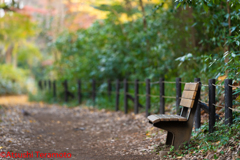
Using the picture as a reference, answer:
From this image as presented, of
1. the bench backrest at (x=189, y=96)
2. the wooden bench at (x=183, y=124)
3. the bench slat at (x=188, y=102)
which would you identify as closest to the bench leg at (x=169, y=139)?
the wooden bench at (x=183, y=124)

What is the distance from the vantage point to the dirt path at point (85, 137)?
14.6 feet

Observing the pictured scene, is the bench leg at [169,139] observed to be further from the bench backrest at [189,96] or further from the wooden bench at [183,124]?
the bench backrest at [189,96]

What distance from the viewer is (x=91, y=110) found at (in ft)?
32.6

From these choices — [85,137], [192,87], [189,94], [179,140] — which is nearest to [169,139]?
[179,140]

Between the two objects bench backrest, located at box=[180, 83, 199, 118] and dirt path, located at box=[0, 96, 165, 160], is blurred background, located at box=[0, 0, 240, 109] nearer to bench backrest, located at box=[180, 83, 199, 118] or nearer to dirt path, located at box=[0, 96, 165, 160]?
bench backrest, located at box=[180, 83, 199, 118]

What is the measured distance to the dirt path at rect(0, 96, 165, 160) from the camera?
14.6ft

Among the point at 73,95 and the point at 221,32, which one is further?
the point at 73,95

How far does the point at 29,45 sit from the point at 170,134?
19389 mm

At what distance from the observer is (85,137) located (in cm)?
575

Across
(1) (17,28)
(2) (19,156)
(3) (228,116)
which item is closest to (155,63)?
(3) (228,116)

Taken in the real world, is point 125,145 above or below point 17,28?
below

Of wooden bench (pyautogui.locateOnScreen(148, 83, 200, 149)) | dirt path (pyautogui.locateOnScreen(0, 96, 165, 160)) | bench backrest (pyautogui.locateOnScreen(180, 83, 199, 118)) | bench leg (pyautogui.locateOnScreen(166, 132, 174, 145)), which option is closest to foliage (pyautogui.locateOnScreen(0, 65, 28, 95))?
dirt path (pyautogui.locateOnScreen(0, 96, 165, 160))

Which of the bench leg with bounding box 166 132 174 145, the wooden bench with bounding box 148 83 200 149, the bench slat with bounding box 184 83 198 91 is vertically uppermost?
the bench slat with bounding box 184 83 198 91

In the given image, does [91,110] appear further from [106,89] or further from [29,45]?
[29,45]
